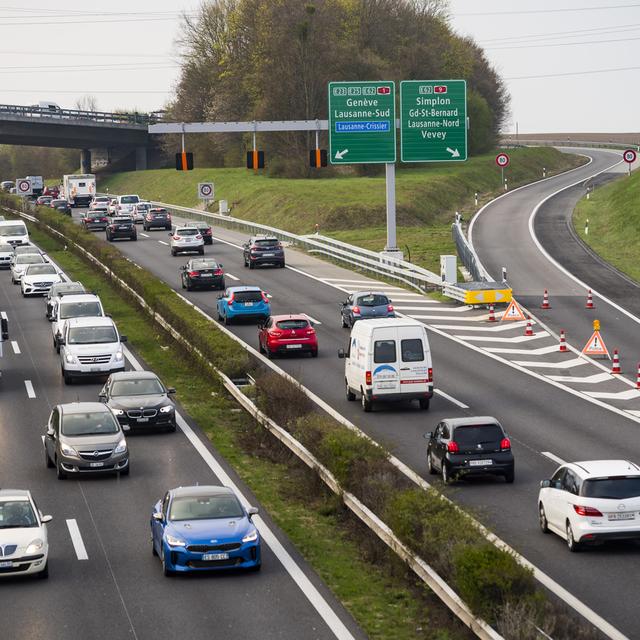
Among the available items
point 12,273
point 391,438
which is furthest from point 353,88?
point 391,438

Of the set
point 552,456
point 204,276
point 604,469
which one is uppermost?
point 604,469

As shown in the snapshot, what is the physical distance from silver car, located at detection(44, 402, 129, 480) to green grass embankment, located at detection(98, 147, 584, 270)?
1465 inches

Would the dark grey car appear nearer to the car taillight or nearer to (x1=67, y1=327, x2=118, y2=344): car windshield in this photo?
(x1=67, y1=327, x2=118, y2=344): car windshield

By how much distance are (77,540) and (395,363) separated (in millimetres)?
12202

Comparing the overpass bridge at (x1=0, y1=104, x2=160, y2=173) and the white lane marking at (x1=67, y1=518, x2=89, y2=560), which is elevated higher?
the overpass bridge at (x1=0, y1=104, x2=160, y2=173)

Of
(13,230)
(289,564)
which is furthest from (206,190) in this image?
(289,564)

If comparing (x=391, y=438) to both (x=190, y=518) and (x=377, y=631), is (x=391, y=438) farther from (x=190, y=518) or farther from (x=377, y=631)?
(x=377, y=631)

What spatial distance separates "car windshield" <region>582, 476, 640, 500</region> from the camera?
21.1m

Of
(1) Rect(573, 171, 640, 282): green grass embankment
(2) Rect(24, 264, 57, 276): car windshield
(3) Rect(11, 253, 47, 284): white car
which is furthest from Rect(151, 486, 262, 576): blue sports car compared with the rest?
(3) Rect(11, 253, 47, 284): white car

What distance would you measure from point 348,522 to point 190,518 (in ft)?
11.9

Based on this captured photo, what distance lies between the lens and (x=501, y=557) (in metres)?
16.5

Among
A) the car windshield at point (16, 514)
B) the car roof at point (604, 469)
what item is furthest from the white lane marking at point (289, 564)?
the car roof at point (604, 469)

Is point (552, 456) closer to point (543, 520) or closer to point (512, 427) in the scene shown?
point (512, 427)

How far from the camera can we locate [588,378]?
3866 centimetres
